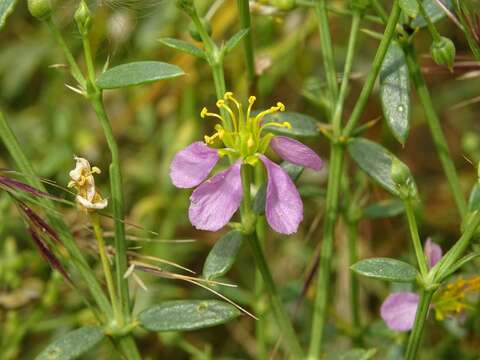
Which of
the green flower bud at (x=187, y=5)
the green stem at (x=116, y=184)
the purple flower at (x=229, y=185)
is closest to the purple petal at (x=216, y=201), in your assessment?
the purple flower at (x=229, y=185)

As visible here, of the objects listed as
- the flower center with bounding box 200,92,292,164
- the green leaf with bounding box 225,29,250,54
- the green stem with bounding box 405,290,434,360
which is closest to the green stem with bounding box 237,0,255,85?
the green leaf with bounding box 225,29,250,54

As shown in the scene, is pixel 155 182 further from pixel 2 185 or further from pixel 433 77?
pixel 2 185

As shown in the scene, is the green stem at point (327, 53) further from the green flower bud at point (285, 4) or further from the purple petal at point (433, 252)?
the purple petal at point (433, 252)

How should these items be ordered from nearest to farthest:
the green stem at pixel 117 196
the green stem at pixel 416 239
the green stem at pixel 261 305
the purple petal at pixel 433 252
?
1. the green stem at pixel 416 239
2. the green stem at pixel 117 196
3. the purple petal at pixel 433 252
4. the green stem at pixel 261 305

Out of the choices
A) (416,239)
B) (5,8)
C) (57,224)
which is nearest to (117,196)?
(57,224)

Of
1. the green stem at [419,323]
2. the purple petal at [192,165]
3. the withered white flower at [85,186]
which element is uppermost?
the purple petal at [192,165]

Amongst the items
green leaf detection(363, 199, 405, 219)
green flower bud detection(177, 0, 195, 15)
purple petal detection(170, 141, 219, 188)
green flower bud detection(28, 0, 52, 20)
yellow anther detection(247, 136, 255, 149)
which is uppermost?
green flower bud detection(177, 0, 195, 15)

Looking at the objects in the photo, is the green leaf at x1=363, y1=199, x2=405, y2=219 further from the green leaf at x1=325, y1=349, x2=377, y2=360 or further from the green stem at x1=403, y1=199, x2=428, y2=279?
the green stem at x1=403, y1=199, x2=428, y2=279
